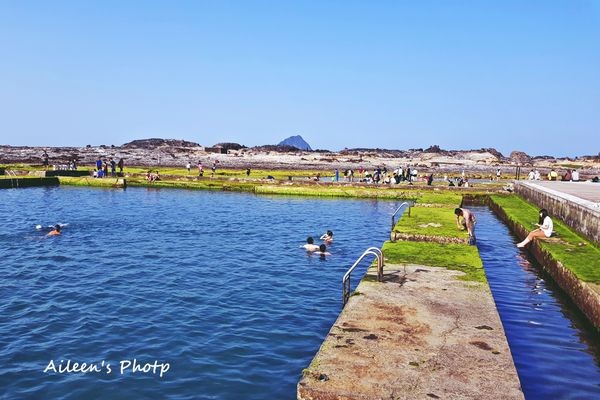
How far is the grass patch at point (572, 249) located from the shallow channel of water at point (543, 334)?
3.85ft

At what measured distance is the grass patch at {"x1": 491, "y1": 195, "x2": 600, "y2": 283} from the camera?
15633mm

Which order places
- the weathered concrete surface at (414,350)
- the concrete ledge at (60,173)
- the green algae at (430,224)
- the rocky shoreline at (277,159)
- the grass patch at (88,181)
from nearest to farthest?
1. the weathered concrete surface at (414,350)
2. the green algae at (430,224)
3. the grass patch at (88,181)
4. the concrete ledge at (60,173)
5. the rocky shoreline at (277,159)

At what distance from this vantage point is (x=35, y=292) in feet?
53.6

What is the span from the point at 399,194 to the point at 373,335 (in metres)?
40.3

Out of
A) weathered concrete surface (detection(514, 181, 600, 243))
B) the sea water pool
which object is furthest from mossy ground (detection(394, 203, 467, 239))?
weathered concrete surface (detection(514, 181, 600, 243))

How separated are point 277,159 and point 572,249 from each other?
110m

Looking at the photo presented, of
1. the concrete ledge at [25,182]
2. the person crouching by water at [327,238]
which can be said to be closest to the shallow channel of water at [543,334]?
the person crouching by water at [327,238]

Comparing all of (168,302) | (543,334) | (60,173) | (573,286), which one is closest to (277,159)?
(60,173)

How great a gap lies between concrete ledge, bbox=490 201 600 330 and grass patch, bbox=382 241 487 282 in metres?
2.83

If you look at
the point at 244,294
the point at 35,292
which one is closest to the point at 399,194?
the point at 244,294

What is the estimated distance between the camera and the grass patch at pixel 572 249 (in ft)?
51.3

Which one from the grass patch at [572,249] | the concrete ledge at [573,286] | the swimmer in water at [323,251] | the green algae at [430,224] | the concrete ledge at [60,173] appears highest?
the concrete ledge at [60,173]

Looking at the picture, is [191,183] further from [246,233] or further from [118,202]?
[246,233]

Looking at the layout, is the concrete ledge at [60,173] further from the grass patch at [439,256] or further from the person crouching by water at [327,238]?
the grass patch at [439,256]
